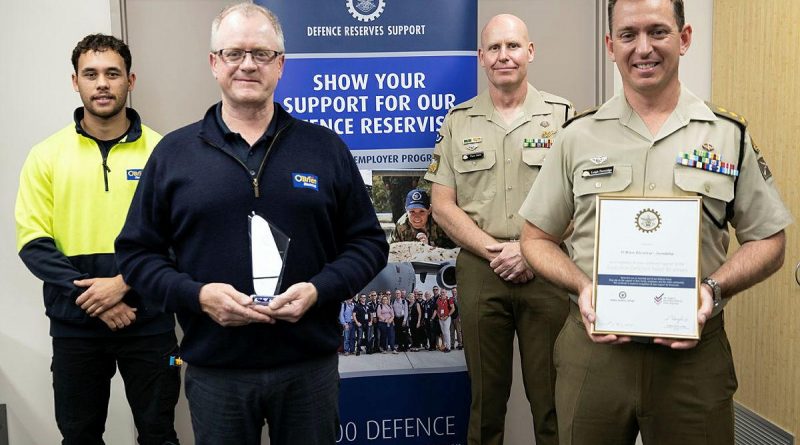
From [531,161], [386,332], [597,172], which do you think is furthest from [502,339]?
[597,172]

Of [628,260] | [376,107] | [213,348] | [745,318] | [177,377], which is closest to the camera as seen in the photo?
[628,260]

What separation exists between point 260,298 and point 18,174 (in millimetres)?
1838

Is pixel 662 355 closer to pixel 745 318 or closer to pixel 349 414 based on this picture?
pixel 745 318

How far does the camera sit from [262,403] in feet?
6.03

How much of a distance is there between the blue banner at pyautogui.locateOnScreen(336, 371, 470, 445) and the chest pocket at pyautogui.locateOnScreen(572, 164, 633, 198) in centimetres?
159

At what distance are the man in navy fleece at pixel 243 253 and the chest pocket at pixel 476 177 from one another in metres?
1.03

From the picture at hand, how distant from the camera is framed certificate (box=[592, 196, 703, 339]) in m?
1.62

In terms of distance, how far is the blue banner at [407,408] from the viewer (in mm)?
3172

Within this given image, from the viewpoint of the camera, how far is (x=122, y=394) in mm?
3195

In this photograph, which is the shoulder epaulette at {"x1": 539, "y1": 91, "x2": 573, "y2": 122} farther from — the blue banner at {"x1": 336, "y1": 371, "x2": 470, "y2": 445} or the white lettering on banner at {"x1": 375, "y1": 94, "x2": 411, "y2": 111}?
the blue banner at {"x1": 336, "y1": 371, "x2": 470, "y2": 445}

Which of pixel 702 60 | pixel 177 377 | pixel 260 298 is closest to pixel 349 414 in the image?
pixel 177 377

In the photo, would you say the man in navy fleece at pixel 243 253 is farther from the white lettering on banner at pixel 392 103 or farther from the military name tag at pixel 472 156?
the white lettering on banner at pixel 392 103

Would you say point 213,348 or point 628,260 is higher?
point 628,260

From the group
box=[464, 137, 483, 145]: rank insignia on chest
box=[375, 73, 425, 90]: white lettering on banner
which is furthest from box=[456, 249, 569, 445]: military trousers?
box=[375, 73, 425, 90]: white lettering on banner
